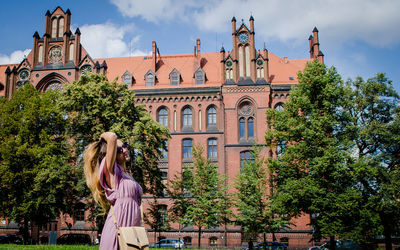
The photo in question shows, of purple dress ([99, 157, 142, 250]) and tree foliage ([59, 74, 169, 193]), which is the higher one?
tree foliage ([59, 74, 169, 193])

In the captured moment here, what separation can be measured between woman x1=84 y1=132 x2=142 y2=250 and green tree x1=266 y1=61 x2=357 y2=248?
1752 centimetres

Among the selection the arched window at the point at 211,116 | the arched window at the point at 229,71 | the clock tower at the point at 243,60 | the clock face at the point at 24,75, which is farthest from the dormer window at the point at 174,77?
the clock face at the point at 24,75

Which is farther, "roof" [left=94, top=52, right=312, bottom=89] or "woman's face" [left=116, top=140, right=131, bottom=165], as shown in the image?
"roof" [left=94, top=52, right=312, bottom=89]

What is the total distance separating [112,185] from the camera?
3.66 metres

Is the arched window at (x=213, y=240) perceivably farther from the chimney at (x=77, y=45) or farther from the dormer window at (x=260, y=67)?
the chimney at (x=77, y=45)

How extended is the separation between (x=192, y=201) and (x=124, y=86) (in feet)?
30.4

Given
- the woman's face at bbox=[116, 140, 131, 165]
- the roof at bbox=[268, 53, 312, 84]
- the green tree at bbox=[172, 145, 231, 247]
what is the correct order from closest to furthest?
1. the woman's face at bbox=[116, 140, 131, 165]
2. the green tree at bbox=[172, 145, 231, 247]
3. the roof at bbox=[268, 53, 312, 84]

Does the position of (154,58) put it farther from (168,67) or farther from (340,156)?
(340,156)

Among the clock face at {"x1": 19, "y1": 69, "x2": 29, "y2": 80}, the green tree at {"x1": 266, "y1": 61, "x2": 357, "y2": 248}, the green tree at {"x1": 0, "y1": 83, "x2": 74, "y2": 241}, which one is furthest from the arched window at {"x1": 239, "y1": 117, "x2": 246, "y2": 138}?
the clock face at {"x1": 19, "y1": 69, "x2": 29, "y2": 80}

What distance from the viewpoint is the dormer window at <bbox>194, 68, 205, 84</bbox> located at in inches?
1347

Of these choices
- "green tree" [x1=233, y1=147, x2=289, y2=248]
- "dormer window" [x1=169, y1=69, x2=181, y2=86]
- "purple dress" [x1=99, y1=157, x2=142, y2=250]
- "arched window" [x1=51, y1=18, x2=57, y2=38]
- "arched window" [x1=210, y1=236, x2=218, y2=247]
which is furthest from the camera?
"arched window" [x1=51, y1=18, x2=57, y2=38]

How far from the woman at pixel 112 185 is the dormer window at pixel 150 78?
103 ft

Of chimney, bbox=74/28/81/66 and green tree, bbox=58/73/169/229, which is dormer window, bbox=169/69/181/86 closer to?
chimney, bbox=74/28/81/66

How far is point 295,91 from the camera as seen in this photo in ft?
73.0
